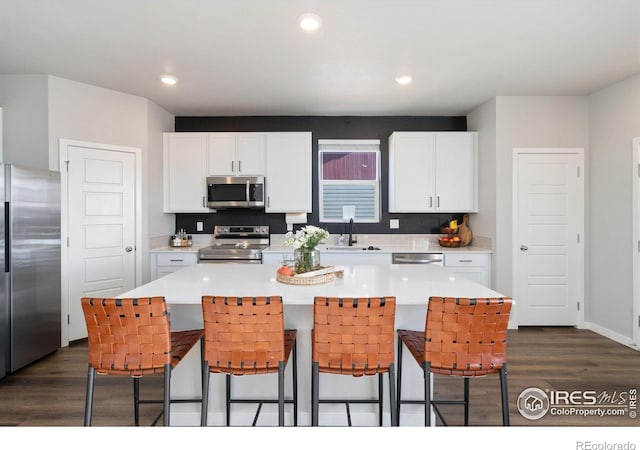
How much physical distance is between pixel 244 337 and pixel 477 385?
6.38 feet

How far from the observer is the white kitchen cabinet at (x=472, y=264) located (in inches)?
153

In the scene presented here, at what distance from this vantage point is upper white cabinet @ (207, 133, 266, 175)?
430cm

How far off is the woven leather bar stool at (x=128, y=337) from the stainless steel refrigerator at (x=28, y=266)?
1788mm

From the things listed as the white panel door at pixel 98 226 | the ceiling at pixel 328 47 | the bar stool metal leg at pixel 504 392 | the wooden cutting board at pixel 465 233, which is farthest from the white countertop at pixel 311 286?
the wooden cutting board at pixel 465 233

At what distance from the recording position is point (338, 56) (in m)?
2.86

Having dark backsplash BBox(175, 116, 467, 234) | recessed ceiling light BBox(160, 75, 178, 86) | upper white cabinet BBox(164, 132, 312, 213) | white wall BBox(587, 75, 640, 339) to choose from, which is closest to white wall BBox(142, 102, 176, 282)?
upper white cabinet BBox(164, 132, 312, 213)

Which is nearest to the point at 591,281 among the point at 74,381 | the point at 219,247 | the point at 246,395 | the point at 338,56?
the point at 338,56

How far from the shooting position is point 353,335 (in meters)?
1.56

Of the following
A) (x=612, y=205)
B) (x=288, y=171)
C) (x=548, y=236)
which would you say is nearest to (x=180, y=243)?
(x=288, y=171)

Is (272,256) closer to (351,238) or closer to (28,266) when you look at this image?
(351,238)

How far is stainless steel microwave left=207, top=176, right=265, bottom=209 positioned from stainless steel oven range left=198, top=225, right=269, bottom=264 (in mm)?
454

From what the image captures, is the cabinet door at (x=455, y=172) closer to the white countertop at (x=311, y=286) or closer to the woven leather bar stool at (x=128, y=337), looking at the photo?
the white countertop at (x=311, y=286)

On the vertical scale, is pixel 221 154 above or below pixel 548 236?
above

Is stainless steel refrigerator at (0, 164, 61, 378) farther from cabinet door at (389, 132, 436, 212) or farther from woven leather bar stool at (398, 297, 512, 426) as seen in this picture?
cabinet door at (389, 132, 436, 212)
